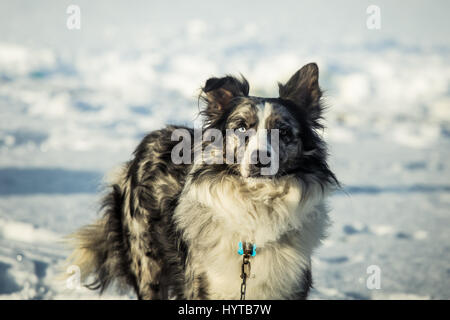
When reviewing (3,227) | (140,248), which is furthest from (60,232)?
(140,248)

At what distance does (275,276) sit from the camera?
10.2ft

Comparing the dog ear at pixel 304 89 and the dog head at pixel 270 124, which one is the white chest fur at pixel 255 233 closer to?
the dog head at pixel 270 124

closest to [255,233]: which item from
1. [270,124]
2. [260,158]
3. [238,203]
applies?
[238,203]

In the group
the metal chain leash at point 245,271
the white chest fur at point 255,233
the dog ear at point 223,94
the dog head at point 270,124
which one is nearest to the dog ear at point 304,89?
the dog head at point 270,124

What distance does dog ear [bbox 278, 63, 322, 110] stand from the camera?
11.3 feet

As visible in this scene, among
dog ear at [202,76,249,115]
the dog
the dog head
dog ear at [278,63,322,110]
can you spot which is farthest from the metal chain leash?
dog ear at [278,63,322,110]

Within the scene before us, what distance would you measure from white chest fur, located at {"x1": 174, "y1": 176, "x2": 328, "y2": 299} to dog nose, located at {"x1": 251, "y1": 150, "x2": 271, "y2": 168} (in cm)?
15

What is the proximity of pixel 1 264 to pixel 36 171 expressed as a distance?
3826 mm

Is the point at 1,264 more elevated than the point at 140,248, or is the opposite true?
the point at 140,248

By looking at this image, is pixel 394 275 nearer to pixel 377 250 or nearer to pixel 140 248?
pixel 377 250

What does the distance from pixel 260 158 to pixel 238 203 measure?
418 millimetres

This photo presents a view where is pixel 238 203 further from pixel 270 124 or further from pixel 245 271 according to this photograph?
pixel 270 124

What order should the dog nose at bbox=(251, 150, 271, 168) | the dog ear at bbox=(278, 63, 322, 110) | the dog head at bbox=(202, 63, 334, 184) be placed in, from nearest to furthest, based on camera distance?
the dog nose at bbox=(251, 150, 271, 168), the dog head at bbox=(202, 63, 334, 184), the dog ear at bbox=(278, 63, 322, 110)

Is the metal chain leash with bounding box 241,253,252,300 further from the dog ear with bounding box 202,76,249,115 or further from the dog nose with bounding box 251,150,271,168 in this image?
the dog ear with bounding box 202,76,249,115
